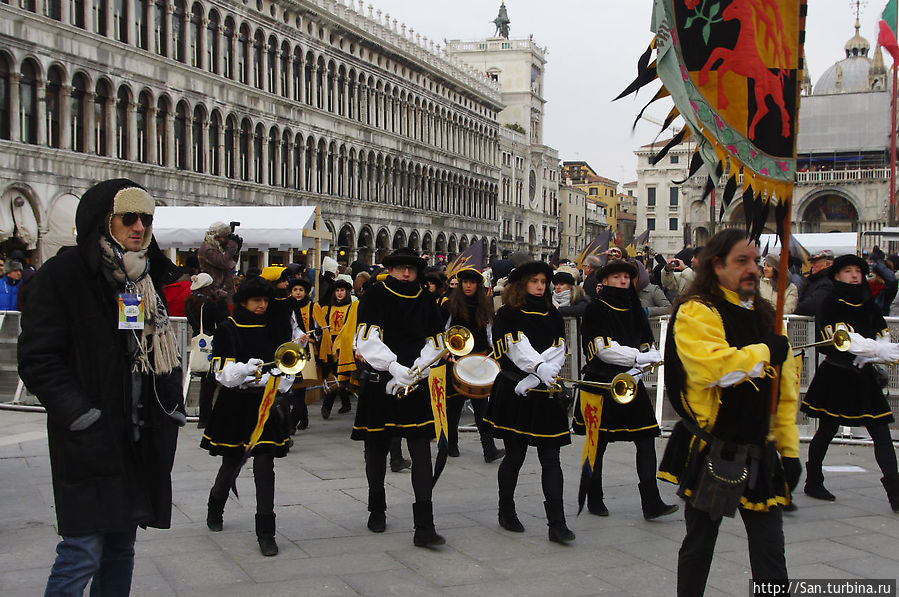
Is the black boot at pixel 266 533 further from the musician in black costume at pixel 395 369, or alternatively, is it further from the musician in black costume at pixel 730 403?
the musician in black costume at pixel 730 403

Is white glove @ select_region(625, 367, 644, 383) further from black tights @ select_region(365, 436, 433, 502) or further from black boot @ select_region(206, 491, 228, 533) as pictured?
black boot @ select_region(206, 491, 228, 533)

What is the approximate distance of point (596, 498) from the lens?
6977 millimetres

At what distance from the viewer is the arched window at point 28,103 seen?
88.0 ft

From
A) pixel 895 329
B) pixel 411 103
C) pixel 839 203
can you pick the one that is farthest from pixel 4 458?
pixel 839 203

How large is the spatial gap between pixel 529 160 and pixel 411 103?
89.5ft

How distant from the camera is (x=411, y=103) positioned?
56.0 m

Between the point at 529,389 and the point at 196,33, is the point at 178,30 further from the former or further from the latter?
the point at 529,389

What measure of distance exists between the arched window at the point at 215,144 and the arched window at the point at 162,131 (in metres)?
2.91

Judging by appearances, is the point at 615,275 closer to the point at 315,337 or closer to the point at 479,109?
the point at 315,337

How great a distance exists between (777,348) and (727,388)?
296 millimetres

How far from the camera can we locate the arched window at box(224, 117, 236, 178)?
37719 mm

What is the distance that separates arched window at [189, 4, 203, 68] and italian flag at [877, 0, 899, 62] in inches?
910

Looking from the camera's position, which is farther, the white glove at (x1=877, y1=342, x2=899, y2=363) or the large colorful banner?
the white glove at (x1=877, y1=342, x2=899, y2=363)

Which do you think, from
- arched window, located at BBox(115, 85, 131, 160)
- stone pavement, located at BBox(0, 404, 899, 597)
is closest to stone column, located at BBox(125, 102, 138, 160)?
arched window, located at BBox(115, 85, 131, 160)
